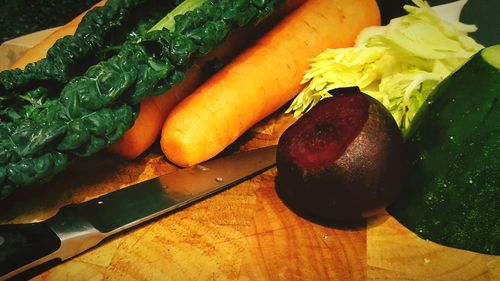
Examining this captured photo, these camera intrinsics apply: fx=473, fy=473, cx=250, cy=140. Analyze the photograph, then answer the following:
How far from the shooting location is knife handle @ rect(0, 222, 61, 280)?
1.06m

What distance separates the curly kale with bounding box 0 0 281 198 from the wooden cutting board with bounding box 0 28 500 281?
21 centimetres

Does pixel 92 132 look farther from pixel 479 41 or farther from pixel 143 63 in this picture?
pixel 479 41

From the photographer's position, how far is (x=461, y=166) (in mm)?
1259

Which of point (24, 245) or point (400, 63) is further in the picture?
point (400, 63)

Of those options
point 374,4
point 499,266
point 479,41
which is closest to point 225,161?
point 499,266

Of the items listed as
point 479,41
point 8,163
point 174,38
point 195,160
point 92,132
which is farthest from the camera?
point 479,41

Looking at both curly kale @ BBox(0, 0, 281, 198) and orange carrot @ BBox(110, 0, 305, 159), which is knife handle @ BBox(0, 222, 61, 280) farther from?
orange carrot @ BBox(110, 0, 305, 159)

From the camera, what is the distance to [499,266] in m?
1.24

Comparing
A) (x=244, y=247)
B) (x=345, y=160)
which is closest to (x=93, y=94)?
(x=244, y=247)

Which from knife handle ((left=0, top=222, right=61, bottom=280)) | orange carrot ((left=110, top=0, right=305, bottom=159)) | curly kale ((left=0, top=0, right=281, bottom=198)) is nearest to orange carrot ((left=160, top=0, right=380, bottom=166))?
orange carrot ((left=110, top=0, right=305, bottom=159))

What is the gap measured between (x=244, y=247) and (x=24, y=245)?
21.1 inches

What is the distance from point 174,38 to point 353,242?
0.78 m

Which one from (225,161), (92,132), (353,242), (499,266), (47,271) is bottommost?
(499,266)

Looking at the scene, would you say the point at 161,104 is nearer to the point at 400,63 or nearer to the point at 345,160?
the point at 345,160
